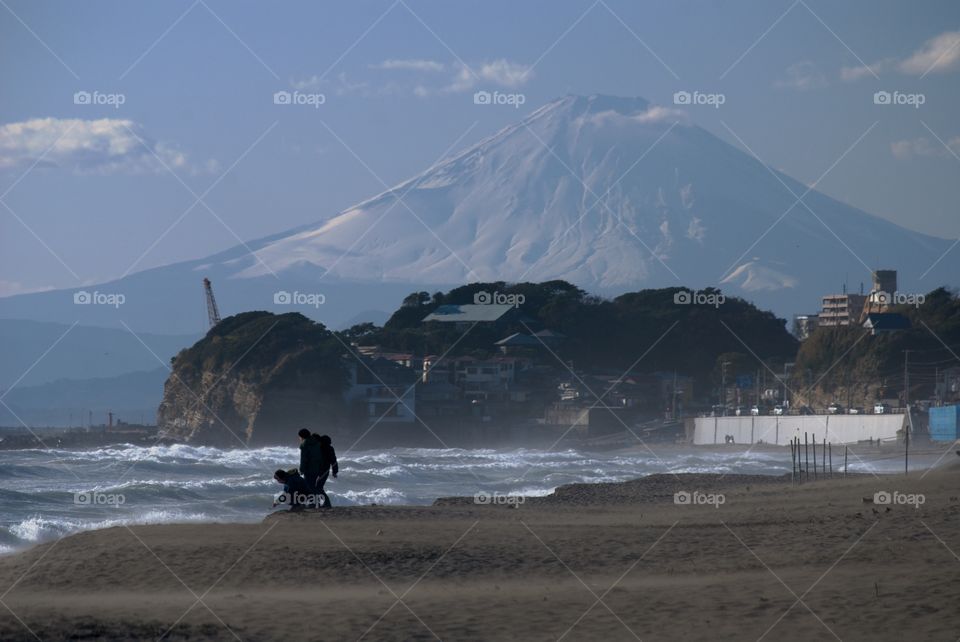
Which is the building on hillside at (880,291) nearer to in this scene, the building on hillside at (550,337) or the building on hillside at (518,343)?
the building on hillside at (550,337)

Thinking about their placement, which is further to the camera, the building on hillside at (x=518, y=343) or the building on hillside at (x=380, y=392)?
the building on hillside at (x=518, y=343)

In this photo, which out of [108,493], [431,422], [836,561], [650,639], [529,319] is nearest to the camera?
[650,639]

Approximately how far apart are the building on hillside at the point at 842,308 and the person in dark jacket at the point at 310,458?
99796 mm

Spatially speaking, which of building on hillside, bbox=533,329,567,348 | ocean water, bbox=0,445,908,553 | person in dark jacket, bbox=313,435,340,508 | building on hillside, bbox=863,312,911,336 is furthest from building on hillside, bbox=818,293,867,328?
person in dark jacket, bbox=313,435,340,508

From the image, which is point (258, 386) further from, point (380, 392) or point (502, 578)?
point (502, 578)

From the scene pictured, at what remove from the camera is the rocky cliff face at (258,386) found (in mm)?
84938

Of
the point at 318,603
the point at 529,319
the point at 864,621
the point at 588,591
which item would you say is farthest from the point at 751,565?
the point at 529,319

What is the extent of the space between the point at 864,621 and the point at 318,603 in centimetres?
437

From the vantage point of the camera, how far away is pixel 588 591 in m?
11.6

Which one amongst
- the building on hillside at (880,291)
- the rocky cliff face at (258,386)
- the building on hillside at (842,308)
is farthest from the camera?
the building on hillside at (842,308)

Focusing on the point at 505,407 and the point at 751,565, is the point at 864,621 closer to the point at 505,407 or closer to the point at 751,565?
the point at 751,565

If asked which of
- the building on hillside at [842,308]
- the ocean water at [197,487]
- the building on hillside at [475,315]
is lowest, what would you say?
the ocean water at [197,487]

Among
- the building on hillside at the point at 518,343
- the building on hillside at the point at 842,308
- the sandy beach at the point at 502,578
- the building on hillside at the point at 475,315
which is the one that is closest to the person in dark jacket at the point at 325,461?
the sandy beach at the point at 502,578

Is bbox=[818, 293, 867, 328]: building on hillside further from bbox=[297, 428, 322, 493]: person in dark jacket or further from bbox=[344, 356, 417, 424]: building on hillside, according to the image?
bbox=[297, 428, 322, 493]: person in dark jacket
